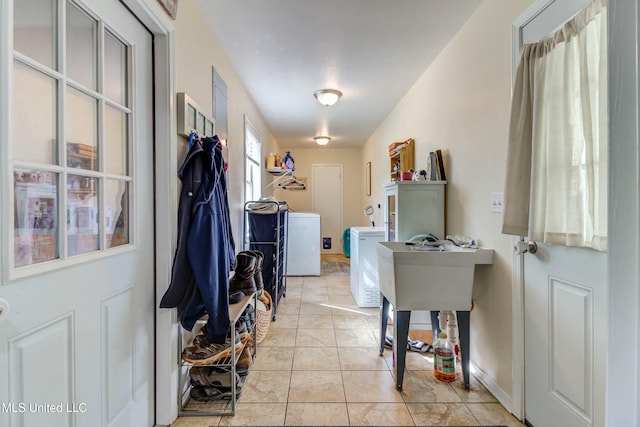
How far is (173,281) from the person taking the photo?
1454 mm

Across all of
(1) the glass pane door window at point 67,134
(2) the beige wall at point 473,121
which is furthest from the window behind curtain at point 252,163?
(1) the glass pane door window at point 67,134

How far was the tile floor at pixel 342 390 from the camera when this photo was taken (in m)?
1.57

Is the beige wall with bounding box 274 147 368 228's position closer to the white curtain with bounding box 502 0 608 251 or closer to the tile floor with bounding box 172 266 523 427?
the tile floor with bounding box 172 266 523 427

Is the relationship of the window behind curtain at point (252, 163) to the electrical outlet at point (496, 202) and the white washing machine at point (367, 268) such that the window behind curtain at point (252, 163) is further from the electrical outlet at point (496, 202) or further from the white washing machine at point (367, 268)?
the electrical outlet at point (496, 202)

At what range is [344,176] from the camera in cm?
678

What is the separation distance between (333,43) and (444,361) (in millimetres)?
2388

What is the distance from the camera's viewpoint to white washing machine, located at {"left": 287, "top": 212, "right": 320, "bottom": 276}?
4.71 meters

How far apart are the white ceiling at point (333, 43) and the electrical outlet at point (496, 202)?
3.97 feet

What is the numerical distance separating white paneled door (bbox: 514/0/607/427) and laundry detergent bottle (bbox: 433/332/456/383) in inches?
16.7

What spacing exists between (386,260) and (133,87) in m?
1.67

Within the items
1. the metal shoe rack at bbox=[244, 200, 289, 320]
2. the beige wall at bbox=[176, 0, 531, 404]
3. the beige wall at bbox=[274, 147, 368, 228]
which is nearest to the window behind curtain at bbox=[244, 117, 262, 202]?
the metal shoe rack at bbox=[244, 200, 289, 320]

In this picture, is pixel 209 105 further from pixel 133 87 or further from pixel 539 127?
pixel 539 127

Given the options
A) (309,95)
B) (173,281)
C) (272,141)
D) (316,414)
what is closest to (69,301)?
(173,281)

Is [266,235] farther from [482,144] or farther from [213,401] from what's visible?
[482,144]
